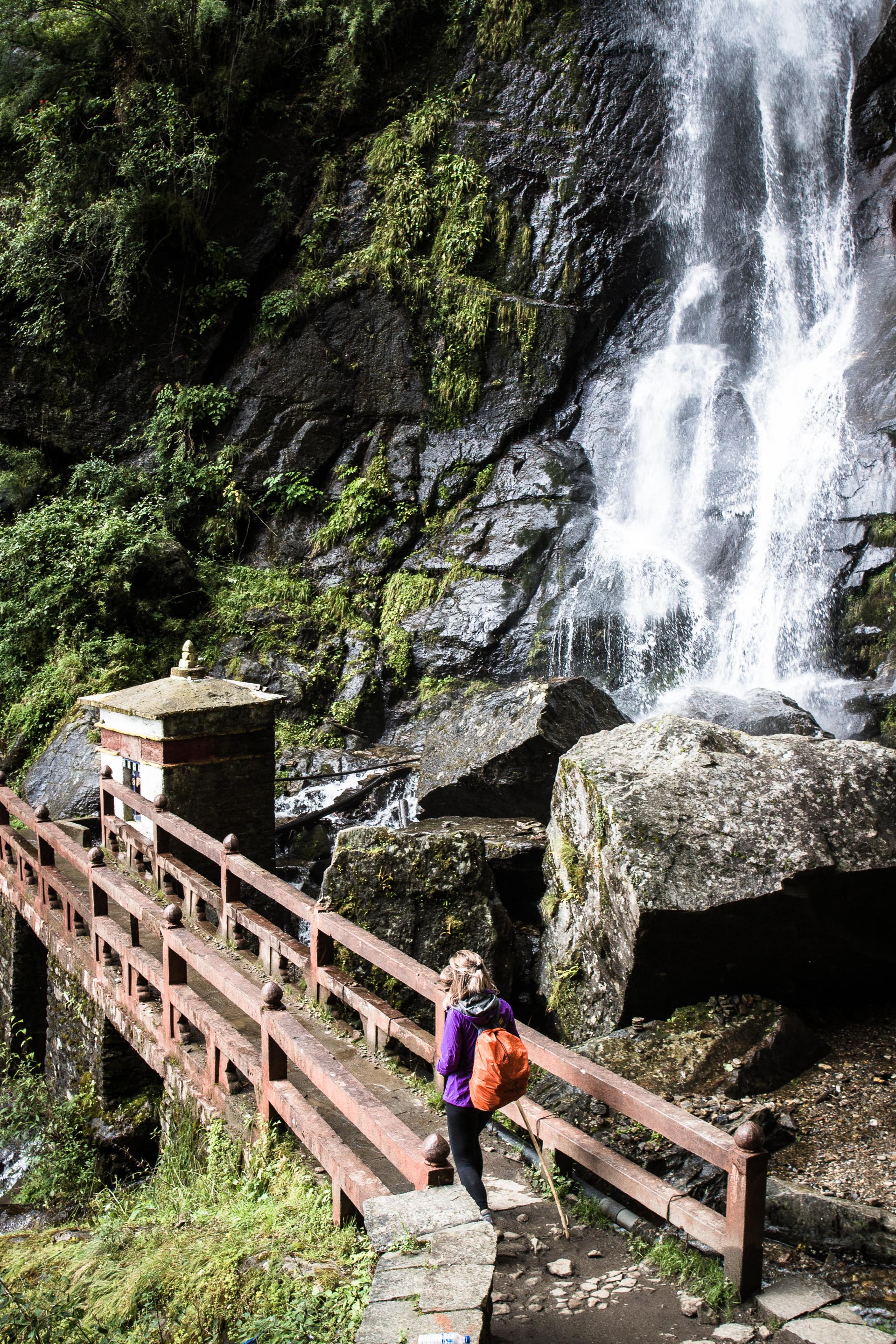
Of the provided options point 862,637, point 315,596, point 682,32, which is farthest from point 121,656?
point 682,32

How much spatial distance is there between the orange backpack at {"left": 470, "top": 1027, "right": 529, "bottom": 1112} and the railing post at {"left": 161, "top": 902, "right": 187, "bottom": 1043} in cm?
268

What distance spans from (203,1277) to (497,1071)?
135 centimetres

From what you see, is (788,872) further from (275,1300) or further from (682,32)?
(682,32)

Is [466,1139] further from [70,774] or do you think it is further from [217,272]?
[217,272]

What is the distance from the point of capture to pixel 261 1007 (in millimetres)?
4992

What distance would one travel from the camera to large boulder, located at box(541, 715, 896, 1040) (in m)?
6.38

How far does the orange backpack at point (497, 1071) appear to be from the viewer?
420 cm

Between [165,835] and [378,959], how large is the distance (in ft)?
12.1

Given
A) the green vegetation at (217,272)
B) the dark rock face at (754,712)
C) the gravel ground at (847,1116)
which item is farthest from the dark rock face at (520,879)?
the green vegetation at (217,272)

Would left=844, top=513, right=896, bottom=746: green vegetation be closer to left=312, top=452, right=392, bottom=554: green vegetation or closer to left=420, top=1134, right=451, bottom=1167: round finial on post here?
left=312, top=452, right=392, bottom=554: green vegetation

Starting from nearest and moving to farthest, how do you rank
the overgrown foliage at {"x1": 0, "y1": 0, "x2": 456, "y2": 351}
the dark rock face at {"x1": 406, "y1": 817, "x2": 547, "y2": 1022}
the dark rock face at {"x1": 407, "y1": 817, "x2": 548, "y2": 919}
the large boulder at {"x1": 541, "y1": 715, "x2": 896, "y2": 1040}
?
the large boulder at {"x1": 541, "y1": 715, "x2": 896, "y2": 1040}
the dark rock face at {"x1": 406, "y1": 817, "x2": 547, "y2": 1022}
the dark rock face at {"x1": 407, "y1": 817, "x2": 548, "y2": 919}
the overgrown foliage at {"x1": 0, "y1": 0, "x2": 456, "y2": 351}

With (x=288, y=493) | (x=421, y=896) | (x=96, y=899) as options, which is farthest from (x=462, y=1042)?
(x=288, y=493)

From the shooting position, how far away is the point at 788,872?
6449 mm

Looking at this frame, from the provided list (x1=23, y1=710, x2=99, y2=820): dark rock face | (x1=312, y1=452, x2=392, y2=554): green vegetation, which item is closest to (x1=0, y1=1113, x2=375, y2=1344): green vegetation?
(x1=23, y1=710, x2=99, y2=820): dark rock face
